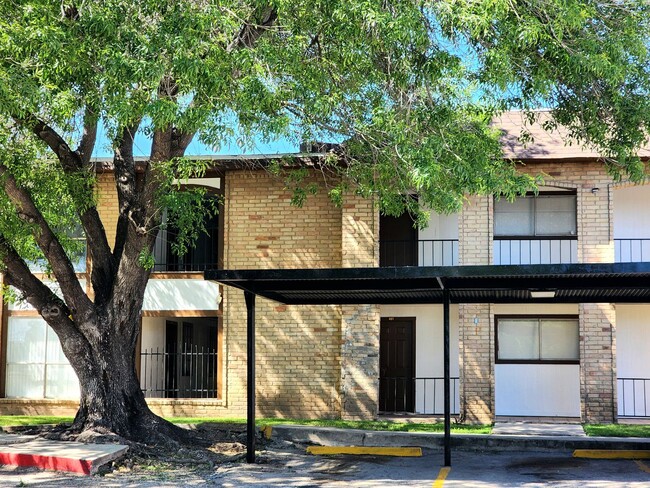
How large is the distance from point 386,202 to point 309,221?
15.7ft

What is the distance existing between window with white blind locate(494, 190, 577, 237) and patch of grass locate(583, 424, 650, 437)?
441 cm

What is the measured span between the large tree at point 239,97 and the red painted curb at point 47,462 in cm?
162

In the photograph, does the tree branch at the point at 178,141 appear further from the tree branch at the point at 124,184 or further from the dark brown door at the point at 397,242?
the dark brown door at the point at 397,242

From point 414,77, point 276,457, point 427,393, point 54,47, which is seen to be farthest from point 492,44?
point 427,393

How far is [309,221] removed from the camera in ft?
68.6

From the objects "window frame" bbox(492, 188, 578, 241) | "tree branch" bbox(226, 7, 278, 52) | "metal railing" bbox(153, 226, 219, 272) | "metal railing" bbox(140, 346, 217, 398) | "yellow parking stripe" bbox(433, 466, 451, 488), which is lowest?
"yellow parking stripe" bbox(433, 466, 451, 488)

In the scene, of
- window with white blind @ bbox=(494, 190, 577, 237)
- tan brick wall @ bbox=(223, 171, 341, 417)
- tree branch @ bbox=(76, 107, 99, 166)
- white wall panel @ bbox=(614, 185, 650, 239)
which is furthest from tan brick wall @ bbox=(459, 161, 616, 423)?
tree branch @ bbox=(76, 107, 99, 166)

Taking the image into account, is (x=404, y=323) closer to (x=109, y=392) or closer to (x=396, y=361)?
(x=396, y=361)

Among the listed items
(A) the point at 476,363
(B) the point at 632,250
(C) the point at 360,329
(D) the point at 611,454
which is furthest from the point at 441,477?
(B) the point at 632,250

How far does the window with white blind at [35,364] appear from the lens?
21.8m

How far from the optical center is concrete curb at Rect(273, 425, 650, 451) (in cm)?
1566

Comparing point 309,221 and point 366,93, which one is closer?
point 366,93

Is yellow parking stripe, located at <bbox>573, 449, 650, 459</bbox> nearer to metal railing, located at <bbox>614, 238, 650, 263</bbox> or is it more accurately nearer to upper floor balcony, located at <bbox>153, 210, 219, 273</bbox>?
metal railing, located at <bbox>614, 238, 650, 263</bbox>

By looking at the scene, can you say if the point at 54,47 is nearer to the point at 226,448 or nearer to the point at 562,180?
the point at 226,448
